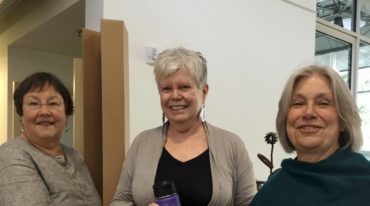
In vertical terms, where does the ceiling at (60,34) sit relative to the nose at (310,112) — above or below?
above

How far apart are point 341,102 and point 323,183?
0.79ft

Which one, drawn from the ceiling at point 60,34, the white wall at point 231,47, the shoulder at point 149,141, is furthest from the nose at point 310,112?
the ceiling at point 60,34

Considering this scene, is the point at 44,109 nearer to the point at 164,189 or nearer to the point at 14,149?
the point at 14,149

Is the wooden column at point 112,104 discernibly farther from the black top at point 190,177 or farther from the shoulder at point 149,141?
the black top at point 190,177

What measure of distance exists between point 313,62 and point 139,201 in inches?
29.1

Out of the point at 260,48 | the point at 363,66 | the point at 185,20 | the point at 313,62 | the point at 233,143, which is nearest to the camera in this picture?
the point at 313,62

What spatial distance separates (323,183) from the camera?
1076 millimetres

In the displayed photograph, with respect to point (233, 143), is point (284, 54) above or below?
above

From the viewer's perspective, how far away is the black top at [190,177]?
4.00 ft

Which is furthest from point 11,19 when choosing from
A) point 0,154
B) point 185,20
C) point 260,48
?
point 0,154

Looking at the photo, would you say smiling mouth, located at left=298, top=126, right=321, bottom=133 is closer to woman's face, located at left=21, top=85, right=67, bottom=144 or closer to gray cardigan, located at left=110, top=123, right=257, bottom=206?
gray cardigan, located at left=110, top=123, right=257, bottom=206

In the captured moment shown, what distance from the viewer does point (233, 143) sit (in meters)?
1.32

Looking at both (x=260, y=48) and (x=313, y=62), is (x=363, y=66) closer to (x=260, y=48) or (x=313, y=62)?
(x=260, y=48)

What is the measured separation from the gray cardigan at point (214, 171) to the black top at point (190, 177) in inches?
0.8
